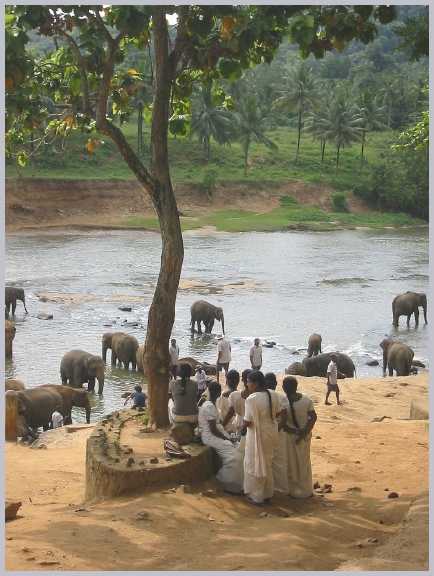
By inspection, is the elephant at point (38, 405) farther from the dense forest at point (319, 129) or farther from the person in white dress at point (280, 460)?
the dense forest at point (319, 129)

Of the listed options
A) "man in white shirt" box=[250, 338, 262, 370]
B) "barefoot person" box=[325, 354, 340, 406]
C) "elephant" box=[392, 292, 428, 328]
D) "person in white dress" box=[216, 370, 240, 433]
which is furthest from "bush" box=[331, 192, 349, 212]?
"person in white dress" box=[216, 370, 240, 433]

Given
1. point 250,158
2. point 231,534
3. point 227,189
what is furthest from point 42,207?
point 231,534

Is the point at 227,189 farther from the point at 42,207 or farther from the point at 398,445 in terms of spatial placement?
the point at 398,445

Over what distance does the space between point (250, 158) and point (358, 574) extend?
5151 centimetres

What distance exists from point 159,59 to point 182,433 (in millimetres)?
3718

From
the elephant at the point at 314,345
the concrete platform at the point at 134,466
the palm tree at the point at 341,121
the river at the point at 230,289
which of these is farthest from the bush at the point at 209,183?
the concrete platform at the point at 134,466

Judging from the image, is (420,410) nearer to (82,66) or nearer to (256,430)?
(256,430)

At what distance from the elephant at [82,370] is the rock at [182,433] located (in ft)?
28.5

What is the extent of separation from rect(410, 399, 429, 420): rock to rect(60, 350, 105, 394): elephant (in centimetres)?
648

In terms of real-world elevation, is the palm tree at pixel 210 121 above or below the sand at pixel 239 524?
above

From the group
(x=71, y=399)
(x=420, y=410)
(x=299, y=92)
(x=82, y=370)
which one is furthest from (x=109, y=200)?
(x=420, y=410)

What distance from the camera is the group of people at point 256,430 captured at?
7289 millimetres

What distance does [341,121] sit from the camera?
5291 cm

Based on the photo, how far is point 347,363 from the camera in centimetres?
1808
